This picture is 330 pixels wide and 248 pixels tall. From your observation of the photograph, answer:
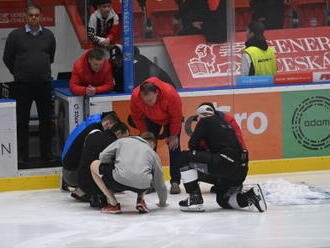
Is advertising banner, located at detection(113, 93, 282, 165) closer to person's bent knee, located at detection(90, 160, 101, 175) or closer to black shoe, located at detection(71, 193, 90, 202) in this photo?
black shoe, located at detection(71, 193, 90, 202)

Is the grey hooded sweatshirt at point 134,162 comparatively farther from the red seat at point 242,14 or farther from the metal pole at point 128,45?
the red seat at point 242,14

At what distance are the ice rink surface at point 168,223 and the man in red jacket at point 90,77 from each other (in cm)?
119

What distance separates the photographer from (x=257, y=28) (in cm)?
1266

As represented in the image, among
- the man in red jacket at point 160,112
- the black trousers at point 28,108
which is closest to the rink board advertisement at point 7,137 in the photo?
the black trousers at point 28,108

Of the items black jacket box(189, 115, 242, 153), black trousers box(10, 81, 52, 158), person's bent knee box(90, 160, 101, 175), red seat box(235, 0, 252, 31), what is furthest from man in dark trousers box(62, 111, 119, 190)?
red seat box(235, 0, 252, 31)

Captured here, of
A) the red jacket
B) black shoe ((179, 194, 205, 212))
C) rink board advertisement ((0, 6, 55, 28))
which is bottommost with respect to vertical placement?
black shoe ((179, 194, 205, 212))

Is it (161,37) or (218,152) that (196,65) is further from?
(218,152)

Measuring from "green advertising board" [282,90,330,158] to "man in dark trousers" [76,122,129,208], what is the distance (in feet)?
8.74

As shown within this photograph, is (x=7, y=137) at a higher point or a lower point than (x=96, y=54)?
lower

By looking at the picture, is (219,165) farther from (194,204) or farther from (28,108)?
(28,108)

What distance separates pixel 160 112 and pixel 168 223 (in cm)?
162

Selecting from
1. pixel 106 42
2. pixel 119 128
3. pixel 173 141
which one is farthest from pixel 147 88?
pixel 106 42

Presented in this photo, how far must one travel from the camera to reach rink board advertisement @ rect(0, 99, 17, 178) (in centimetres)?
1175

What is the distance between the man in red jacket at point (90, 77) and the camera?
11.9m
